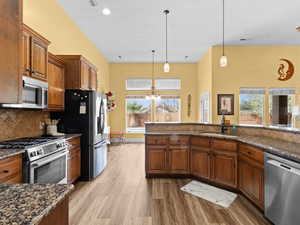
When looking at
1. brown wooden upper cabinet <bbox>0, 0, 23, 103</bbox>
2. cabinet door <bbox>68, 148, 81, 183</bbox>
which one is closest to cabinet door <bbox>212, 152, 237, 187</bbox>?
cabinet door <bbox>68, 148, 81, 183</bbox>

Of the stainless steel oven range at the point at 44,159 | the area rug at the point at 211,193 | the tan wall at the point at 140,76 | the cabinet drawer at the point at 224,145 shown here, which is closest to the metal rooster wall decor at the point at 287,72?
the tan wall at the point at 140,76

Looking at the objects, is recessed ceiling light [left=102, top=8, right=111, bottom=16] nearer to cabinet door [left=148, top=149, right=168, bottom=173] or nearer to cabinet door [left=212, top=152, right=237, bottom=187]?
cabinet door [left=148, top=149, right=168, bottom=173]

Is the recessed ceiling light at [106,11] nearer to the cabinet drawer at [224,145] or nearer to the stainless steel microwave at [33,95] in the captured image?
the stainless steel microwave at [33,95]

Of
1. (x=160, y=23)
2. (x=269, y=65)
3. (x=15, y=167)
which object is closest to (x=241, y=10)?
(x=160, y=23)

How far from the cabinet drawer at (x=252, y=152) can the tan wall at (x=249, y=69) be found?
3077 millimetres

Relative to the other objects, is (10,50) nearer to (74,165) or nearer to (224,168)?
(74,165)

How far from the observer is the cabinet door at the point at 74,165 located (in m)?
3.07

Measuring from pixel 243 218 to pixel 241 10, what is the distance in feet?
13.2

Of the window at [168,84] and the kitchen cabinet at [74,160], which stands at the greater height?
the window at [168,84]

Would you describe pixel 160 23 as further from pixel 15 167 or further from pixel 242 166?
pixel 15 167

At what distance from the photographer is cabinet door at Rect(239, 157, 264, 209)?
92.4 inches

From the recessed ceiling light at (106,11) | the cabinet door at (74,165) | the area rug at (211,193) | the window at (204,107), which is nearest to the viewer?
the area rug at (211,193)

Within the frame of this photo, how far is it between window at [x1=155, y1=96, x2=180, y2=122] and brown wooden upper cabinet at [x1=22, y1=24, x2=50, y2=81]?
18.5ft

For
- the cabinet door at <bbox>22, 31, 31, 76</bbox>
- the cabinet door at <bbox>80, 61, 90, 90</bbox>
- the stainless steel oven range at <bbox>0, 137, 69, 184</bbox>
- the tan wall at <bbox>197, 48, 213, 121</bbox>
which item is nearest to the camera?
the stainless steel oven range at <bbox>0, 137, 69, 184</bbox>
